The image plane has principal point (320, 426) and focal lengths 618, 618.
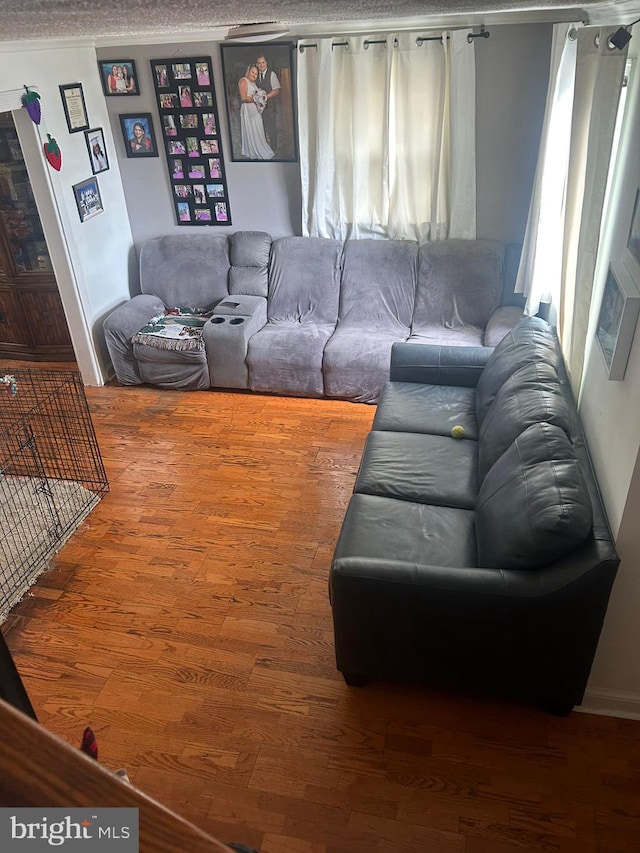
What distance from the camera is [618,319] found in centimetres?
208

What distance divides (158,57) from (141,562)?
364 centimetres

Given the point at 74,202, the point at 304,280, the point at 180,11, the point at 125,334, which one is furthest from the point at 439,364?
the point at 180,11

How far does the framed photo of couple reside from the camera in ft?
14.1

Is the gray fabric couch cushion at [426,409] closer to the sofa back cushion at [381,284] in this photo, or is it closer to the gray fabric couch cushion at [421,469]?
the gray fabric couch cushion at [421,469]

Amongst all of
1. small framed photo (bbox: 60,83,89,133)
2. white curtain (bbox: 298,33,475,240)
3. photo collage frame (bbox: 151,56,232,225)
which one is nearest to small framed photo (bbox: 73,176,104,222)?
small framed photo (bbox: 60,83,89,133)

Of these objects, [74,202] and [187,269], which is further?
[187,269]

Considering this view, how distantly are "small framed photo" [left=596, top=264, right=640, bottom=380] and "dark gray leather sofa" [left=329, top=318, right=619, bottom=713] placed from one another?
1.14 feet

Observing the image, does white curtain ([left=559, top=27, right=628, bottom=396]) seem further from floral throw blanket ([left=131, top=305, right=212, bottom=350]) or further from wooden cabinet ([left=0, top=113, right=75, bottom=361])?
wooden cabinet ([left=0, top=113, right=75, bottom=361])

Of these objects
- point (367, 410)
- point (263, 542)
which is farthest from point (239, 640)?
point (367, 410)

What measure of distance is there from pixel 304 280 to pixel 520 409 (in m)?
2.49

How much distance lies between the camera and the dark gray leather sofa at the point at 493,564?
1.97 metres

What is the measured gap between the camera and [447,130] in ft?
13.7

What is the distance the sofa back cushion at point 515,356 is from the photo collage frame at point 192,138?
2.72 metres

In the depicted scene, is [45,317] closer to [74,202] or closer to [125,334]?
[125,334]
